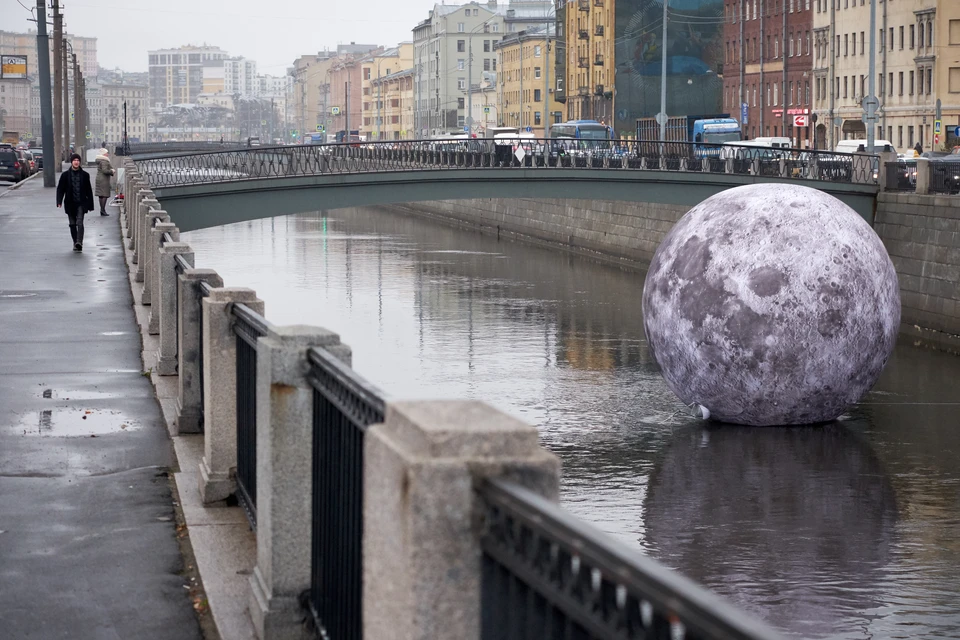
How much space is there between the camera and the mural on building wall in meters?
102

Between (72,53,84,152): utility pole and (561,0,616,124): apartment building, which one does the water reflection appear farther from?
(561,0,616,124): apartment building

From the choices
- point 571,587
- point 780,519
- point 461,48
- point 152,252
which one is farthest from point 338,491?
point 461,48

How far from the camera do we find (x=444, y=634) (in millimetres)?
3463

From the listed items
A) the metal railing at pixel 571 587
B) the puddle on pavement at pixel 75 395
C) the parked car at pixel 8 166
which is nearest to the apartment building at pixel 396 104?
the parked car at pixel 8 166

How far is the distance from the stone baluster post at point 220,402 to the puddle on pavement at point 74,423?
8.37ft

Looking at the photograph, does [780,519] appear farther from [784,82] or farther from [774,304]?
[784,82]

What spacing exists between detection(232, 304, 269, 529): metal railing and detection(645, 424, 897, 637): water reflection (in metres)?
7.48

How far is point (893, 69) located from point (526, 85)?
2269 inches

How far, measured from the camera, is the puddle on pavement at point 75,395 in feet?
39.2

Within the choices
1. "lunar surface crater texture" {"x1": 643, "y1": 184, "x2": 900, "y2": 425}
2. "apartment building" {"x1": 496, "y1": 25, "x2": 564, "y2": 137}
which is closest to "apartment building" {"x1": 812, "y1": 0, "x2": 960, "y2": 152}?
"apartment building" {"x1": 496, "y1": 25, "x2": 564, "y2": 137}

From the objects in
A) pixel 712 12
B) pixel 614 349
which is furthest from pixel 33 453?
pixel 712 12

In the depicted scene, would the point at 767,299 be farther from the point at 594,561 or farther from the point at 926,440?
the point at 594,561

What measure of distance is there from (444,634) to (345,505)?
160 cm

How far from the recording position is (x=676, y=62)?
103 m
